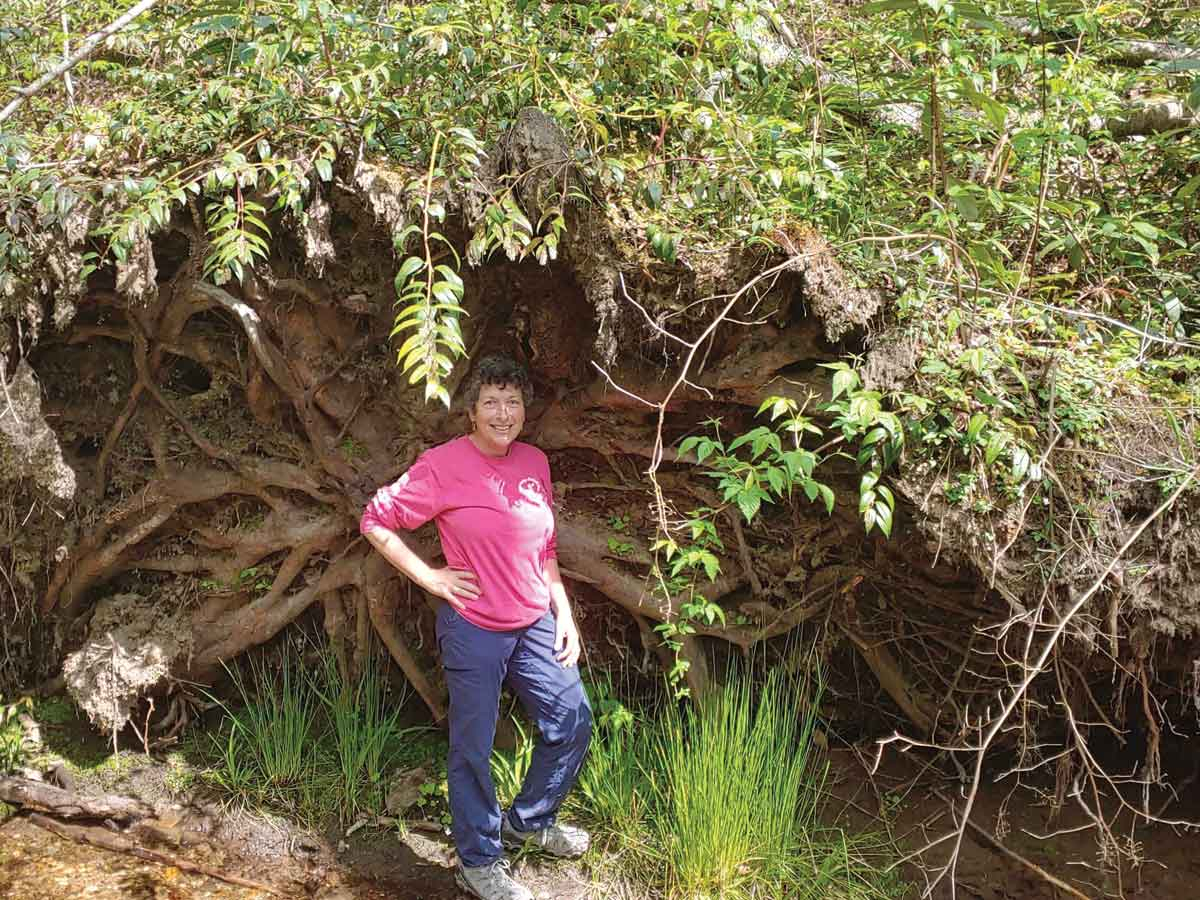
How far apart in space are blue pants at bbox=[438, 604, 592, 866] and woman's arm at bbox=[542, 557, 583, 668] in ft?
0.10

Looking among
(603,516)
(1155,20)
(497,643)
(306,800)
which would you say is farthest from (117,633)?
(1155,20)

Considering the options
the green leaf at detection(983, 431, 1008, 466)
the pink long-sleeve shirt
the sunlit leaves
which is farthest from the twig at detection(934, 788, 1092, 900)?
the sunlit leaves

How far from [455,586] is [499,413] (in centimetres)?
60

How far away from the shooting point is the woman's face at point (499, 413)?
123 inches

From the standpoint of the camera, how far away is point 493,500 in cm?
312

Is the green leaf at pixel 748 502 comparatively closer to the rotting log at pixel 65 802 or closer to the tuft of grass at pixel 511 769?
the tuft of grass at pixel 511 769

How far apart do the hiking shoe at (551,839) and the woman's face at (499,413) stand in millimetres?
1437

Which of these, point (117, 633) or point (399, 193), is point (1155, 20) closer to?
point (399, 193)

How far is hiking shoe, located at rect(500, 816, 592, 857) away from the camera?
340 centimetres

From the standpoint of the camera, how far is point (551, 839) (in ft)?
11.2

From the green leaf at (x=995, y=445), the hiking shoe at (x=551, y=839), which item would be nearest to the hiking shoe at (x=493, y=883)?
the hiking shoe at (x=551, y=839)

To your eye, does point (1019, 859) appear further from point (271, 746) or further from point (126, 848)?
point (126, 848)

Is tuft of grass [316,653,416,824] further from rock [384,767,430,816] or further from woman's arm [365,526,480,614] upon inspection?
woman's arm [365,526,480,614]

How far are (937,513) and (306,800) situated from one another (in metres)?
2.66
